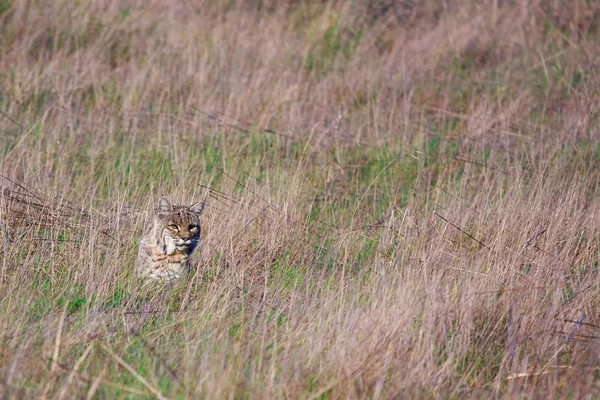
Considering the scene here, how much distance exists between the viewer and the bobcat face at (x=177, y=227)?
5188mm

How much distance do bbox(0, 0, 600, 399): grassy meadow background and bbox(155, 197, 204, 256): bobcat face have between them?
0.13 meters

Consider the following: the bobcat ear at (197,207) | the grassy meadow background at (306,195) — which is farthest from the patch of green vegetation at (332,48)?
the bobcat ear at (197,207)

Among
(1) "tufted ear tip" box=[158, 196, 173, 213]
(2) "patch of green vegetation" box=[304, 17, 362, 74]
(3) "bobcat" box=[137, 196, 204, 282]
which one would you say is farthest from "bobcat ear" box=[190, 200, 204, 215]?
(2) "patch of green vegetation" box=[304, 17, 362, 74]

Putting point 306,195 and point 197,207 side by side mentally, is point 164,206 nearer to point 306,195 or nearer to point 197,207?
point 197,207

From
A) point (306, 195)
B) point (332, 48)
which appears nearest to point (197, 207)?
point (306, 195)

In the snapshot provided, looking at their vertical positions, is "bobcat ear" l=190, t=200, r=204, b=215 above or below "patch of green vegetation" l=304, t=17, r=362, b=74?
below

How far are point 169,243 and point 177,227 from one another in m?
0.11

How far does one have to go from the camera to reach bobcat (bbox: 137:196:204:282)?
510 centimetres

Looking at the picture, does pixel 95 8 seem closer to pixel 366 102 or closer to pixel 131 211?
pixel 366 102

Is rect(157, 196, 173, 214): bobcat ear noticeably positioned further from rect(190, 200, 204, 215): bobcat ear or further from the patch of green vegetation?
the patch of green vegetation

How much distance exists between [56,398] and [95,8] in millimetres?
6644

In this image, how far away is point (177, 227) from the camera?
5188 millimetres

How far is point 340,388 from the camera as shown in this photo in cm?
373

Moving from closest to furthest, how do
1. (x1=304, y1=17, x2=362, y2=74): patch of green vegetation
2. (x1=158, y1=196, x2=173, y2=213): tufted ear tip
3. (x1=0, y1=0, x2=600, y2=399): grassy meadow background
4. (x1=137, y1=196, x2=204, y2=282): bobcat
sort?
(x1=0, y1=0, x2=600, y2=399): grassy meadow background, (x1=137, y1=196, x2=204, y2=282): bobcat, (x1=158, y1=196, x2=173, y2=213): tufted ear tip, (x1=304, y1=17, x2=362, y2=74): patch of green vegetation
